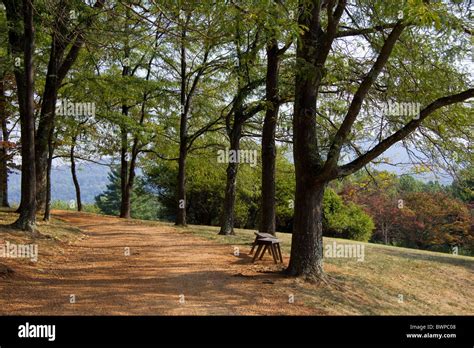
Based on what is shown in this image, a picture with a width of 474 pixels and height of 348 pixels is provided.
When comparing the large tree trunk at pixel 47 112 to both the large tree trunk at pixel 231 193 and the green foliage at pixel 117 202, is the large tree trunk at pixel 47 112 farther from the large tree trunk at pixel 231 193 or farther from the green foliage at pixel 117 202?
the green foliage at pixel 117 202

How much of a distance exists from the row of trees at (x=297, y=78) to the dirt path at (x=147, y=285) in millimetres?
1708

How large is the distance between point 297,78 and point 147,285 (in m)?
5.45

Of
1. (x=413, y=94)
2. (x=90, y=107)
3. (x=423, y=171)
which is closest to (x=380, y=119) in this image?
(x=413, y=94)

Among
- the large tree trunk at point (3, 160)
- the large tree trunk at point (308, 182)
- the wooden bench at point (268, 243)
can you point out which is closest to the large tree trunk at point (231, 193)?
the wooden bench at point (268, 243)

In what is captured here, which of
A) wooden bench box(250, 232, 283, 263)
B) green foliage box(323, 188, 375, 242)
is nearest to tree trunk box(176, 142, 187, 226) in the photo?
wooden bench box(250, 232, 283, 263)

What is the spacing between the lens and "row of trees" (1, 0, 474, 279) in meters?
8.66

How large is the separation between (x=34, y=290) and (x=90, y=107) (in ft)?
44.0

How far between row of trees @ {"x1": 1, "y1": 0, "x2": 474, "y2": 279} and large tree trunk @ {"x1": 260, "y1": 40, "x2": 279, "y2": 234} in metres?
0.03

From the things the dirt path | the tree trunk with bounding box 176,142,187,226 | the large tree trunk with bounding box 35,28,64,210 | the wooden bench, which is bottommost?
the dirt path

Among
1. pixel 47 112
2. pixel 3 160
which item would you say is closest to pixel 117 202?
pixel 3 160

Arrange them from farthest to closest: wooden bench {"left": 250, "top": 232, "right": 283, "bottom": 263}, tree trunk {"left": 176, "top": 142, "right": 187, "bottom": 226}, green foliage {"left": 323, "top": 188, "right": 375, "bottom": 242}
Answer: green foliage {"left": 323, "top": 188, "right": 375, "bottom": 242}
tree trunk {"left": 176, "top": 142, "right": 187, "bottom": 226}
wooden bench {"left": 250, "top": 232, "right": 283, "bottom": 263}

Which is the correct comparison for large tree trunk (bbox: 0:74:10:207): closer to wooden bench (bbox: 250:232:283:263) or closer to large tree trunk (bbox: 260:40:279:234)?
large tree trunk (bbox: 260:40:279:234)

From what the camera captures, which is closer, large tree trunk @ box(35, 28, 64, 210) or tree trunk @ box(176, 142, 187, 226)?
large tree trunk @ box(35, 28, 64, 210)

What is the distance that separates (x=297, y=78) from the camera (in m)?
9.93
